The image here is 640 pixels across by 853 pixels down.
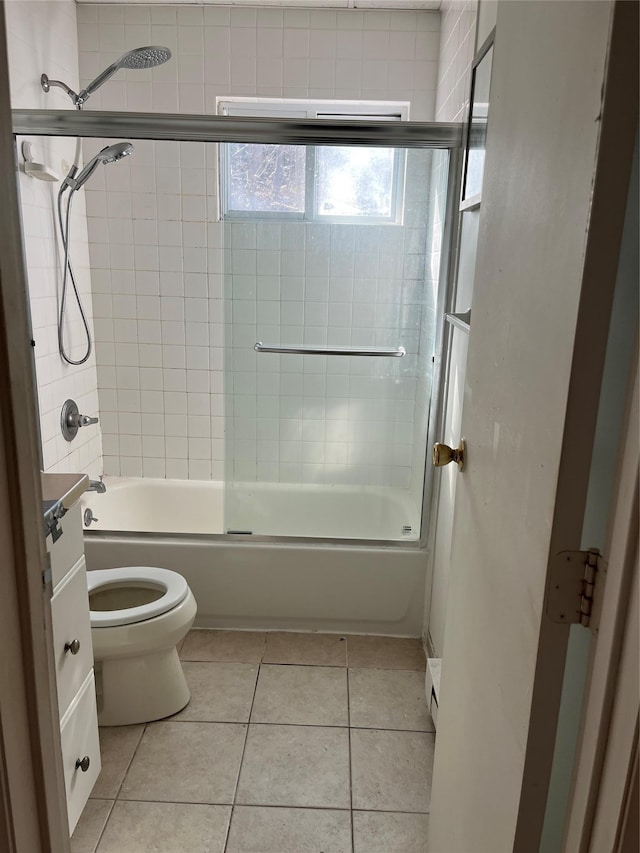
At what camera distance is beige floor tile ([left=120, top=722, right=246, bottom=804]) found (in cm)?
165

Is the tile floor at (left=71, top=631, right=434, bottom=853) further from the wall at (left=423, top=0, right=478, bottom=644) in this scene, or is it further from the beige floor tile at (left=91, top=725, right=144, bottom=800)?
the wall at (left=423, top=0, right=478, bottom=644)

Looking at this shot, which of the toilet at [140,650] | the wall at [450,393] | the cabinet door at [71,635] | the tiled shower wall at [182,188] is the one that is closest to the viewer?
the cabinet door at [71,635]

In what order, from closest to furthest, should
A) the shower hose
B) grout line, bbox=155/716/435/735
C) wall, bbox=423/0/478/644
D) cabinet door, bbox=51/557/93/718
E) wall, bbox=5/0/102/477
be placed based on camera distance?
cabinet door, bbox=51/557/93/718 → grout line, bbox=155/716/435/735 → wall, bbox=423/0/478/644 → wall, bbox=5/0/102/477 → the shower hose

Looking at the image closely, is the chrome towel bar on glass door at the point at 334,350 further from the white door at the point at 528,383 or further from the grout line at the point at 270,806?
the grout line at the point at 270,806

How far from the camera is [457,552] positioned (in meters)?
1.21

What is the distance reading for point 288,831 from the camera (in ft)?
5.05

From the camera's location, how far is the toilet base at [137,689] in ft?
6.09

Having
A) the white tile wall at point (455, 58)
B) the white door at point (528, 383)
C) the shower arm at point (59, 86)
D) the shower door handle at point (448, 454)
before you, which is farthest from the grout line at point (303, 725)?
the shower arm at point (59, 86)

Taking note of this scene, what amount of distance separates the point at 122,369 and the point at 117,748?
187 centimetres

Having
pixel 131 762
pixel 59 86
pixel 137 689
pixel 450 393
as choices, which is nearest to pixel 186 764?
pixel 131 762

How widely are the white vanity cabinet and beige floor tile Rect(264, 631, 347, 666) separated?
2.77ft

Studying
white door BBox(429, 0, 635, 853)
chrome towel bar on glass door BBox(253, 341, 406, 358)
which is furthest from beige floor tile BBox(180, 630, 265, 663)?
white door BBox(429, 0, 635, 853)

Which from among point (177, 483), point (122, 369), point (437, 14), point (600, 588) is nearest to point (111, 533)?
point (177, 483)

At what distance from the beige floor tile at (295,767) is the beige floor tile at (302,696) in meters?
0.04
